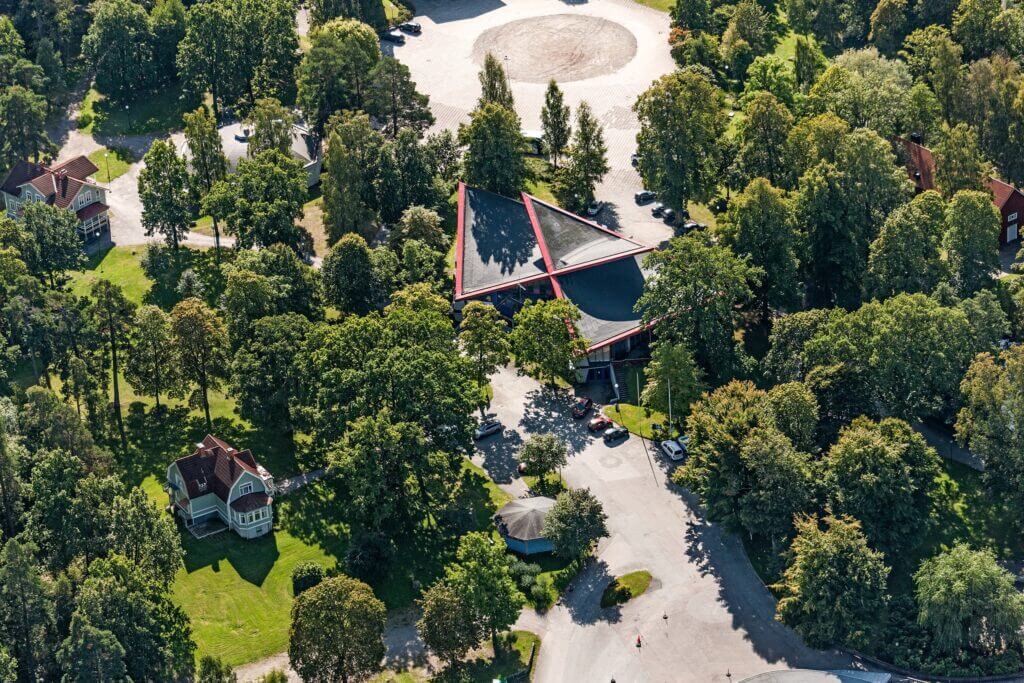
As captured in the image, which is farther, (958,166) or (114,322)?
(958,166)

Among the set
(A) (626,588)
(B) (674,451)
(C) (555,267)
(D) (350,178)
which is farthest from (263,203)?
(A) (626,588)

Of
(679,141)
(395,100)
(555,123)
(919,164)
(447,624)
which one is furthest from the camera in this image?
(395,100)

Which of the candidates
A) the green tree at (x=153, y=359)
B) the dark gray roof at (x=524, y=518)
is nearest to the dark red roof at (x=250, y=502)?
the green tree at (x=153, y=359)

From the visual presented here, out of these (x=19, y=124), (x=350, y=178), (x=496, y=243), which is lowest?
(x=496, y=243)

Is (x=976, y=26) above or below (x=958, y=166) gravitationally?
above

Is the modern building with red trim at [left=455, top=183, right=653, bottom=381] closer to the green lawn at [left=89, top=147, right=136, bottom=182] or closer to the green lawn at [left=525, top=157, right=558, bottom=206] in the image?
the green lawn at [left=525, top=157, right=558, bottom=206]

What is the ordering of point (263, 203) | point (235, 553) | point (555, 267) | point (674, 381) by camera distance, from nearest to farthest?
point (235, 553), point (674, 381), point (555, 267), point (263, 203)

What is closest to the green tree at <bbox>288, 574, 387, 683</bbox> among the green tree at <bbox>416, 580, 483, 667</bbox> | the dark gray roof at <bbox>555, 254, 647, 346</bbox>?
the green tree at <bbox>416, 580, 483, 667</bbox>

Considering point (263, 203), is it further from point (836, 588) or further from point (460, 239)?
point (836, 588)

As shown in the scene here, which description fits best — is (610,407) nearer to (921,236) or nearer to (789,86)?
(921,236)

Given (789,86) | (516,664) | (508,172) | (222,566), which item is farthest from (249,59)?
(516,664)
